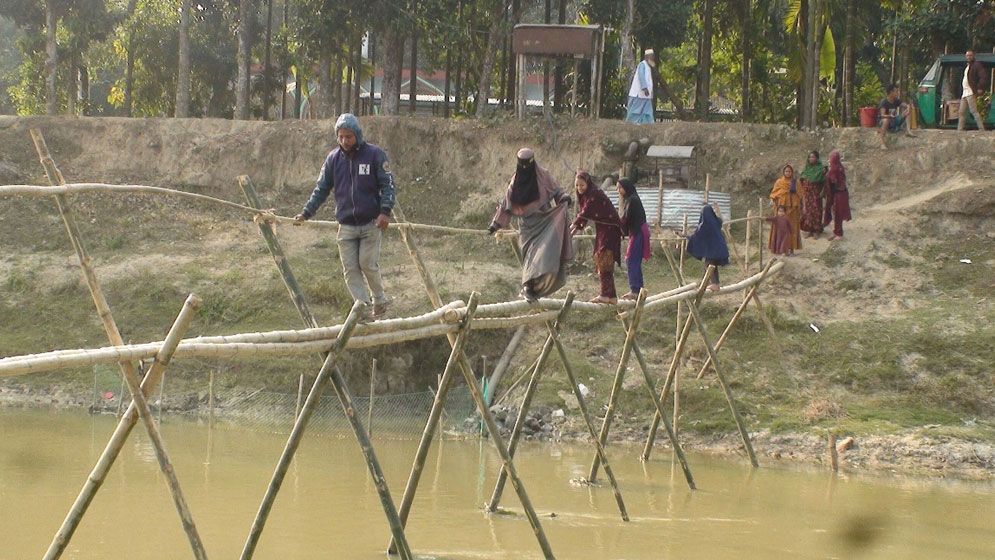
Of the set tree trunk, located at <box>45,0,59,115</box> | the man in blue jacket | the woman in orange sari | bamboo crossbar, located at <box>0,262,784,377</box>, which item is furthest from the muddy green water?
tree trunk, located at <box>45,0,59,115</box>

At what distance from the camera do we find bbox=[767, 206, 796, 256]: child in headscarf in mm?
17312

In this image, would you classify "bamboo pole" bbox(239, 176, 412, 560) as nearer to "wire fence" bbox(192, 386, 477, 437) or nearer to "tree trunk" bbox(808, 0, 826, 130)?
"wire fence" bbox(192, 386, 477, 437)

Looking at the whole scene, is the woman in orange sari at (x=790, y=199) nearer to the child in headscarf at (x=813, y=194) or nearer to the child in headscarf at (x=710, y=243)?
the child in headscarf at (x=813, y=194)

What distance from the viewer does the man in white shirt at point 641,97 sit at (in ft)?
66.2

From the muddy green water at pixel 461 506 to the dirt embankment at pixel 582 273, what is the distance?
151 centimetres

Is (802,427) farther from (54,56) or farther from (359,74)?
(54,56)

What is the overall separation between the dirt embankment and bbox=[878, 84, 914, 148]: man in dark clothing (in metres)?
0.30

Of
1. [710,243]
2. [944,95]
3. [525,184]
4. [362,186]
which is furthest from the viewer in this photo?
[944,95]

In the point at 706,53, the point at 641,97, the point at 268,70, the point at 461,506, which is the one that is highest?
the point at 706,53

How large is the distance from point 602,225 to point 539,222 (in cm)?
99

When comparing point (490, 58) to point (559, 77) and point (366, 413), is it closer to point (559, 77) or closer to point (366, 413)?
point (559, 77)

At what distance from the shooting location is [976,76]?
19.1m

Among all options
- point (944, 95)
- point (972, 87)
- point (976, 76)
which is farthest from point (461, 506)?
point (944, 95)

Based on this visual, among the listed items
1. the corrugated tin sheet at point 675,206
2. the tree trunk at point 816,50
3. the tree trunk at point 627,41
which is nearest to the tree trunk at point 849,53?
the tree trunk at point 816,50
